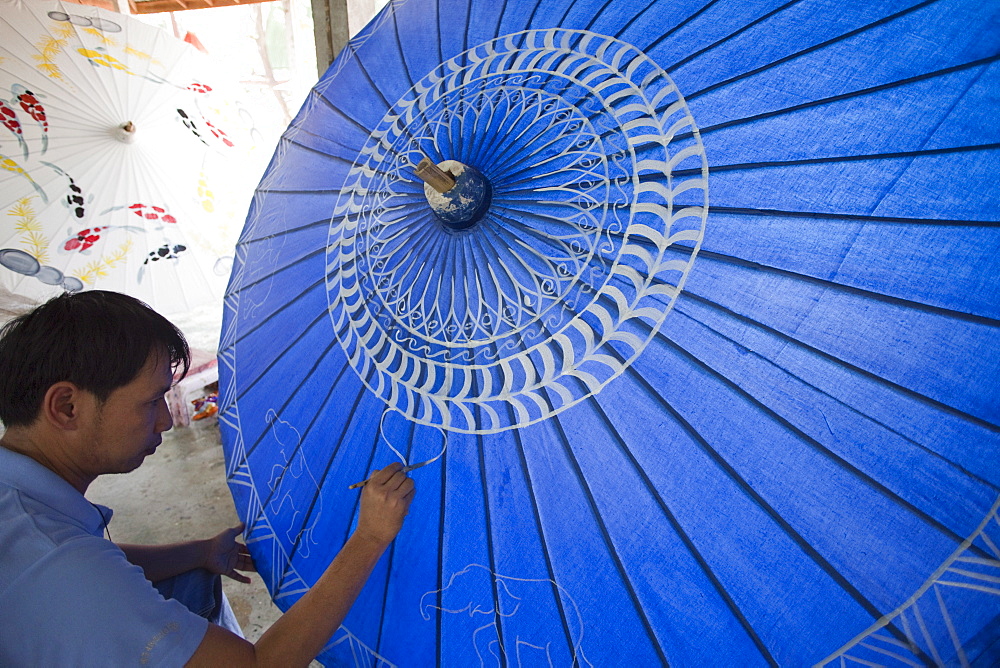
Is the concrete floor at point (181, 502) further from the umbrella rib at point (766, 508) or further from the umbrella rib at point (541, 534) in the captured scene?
the umbrella rib at point (766, 508)

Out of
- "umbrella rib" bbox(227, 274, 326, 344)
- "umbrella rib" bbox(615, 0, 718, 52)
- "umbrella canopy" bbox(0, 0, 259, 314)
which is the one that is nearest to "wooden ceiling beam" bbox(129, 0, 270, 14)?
"umbrella canopy" bbox(0, 0, 259, 314)

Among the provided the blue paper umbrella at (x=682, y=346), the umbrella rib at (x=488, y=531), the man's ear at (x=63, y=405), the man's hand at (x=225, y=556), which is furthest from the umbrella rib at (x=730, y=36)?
the man's hand at (x=225, y=556)

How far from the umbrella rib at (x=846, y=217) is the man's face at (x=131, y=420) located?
0.94 metres

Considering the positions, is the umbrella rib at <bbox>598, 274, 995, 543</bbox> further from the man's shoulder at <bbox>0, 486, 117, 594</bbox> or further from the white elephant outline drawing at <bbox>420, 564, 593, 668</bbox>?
the man's shoulder at <bbox>0, 486, 117, 594</bbox>

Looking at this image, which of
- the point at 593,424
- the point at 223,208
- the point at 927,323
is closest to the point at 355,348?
the point at 593,424

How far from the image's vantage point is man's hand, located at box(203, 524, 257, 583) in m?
1.35

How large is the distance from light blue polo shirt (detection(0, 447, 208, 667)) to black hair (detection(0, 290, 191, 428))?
0.60ft

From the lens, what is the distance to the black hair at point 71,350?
3.04 ft

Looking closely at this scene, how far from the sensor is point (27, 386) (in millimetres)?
936

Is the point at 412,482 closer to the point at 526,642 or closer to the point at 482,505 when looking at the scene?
the point at 482,505

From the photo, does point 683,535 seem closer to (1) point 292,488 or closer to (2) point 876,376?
(2) point 876,376

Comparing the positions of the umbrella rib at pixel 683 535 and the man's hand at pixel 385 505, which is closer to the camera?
the umbrella rib at pixel 683 535

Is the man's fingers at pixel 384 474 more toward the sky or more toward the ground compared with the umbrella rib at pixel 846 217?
more toward the ground

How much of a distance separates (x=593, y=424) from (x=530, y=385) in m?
0.11
